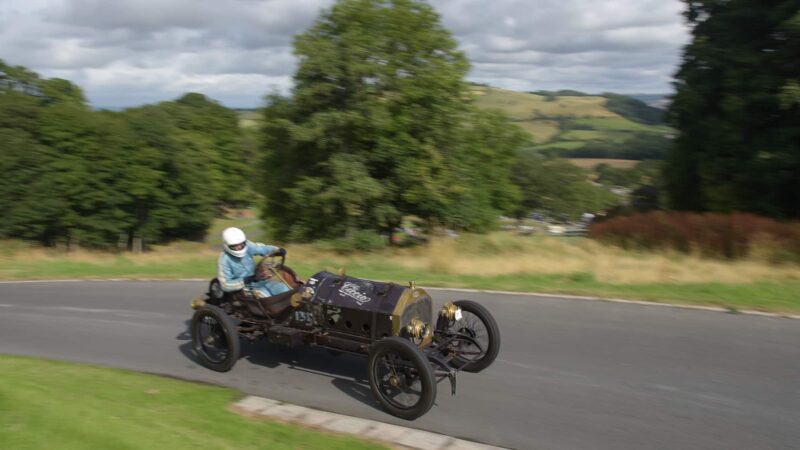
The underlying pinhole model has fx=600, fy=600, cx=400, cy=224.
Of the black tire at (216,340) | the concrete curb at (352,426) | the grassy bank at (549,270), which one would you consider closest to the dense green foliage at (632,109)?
the grassy bank at (549,270)

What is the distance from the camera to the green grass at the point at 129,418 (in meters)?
4.51

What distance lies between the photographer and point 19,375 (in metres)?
6.50

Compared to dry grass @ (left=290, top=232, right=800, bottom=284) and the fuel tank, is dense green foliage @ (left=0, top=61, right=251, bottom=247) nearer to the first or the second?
dry grass @ (left=290, top=232, right=800, bottom=284)

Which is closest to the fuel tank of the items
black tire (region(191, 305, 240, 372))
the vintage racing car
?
the vintage racing car

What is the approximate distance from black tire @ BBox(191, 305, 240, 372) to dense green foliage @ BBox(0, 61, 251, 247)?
35.1 m

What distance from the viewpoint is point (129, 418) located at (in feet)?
16.7

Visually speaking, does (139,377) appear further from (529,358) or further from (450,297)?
(450,297)

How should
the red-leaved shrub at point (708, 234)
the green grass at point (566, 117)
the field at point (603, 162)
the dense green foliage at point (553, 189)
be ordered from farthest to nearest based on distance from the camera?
the green grass at point (566, 117) < the field at point (603, 162) < the dense green foliage at point (553, 189) < the red-leaved shrub at point (708, 234)

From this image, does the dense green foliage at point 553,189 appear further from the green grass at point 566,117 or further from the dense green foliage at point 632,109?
the dense green foliage at point 632,109

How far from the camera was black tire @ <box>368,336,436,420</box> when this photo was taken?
5.37m

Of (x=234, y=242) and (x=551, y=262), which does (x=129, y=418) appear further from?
(x=551, y=262)

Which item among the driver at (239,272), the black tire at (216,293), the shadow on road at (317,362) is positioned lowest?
the shadow on road at (317,362)

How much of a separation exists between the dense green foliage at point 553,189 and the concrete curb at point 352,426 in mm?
55621

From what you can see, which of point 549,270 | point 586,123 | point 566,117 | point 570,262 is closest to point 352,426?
point 549,270
